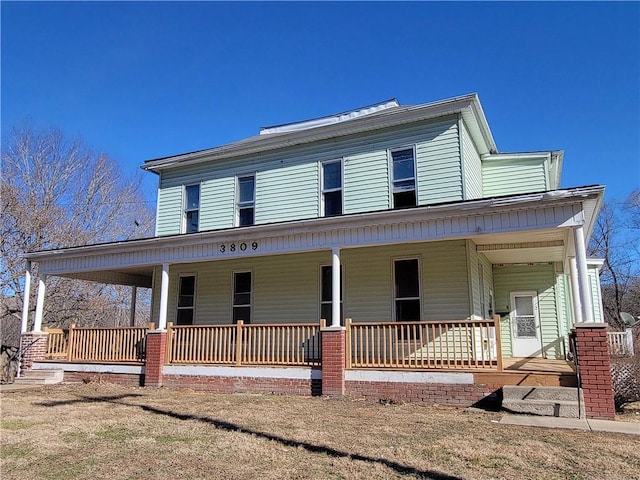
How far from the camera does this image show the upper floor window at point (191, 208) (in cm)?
1538

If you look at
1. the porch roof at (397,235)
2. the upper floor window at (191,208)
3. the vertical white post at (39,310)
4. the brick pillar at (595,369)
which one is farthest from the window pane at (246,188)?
the brick pillar at (595,369)

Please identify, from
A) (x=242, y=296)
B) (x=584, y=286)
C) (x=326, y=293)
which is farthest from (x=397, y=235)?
(x=242, y=296)

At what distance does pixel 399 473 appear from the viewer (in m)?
4.89

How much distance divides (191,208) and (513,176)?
9.73 meters

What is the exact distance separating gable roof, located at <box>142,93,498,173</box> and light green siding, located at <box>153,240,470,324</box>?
129 inches

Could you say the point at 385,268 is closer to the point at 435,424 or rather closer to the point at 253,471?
the point at 435,424

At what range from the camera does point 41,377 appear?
13180mm

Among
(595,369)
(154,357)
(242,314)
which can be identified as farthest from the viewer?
(242,314)

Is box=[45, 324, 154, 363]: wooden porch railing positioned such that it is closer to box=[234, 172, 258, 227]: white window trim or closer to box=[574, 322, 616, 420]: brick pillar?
box=[234, 172, 258, 227]: white window trim

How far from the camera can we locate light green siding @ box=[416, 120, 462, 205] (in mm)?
11914

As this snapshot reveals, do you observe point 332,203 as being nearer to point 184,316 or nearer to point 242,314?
point 242,314

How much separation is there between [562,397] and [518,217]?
3.15 m

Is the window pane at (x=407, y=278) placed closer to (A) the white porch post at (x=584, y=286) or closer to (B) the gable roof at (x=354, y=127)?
(B) the gable roof at (x=354, y=127)

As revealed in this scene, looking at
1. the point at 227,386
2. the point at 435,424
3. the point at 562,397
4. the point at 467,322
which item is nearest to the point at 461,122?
the point at 467,322
